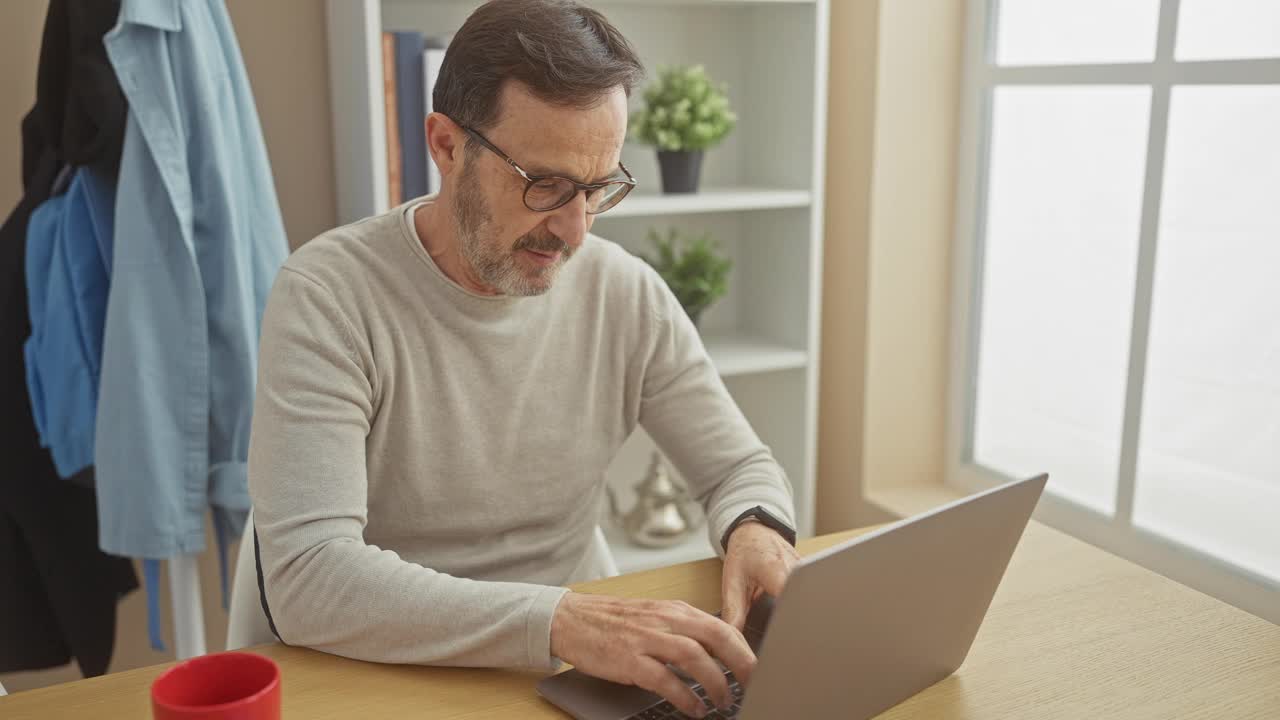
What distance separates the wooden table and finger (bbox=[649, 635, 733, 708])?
0.12 meters

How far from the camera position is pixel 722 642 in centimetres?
107

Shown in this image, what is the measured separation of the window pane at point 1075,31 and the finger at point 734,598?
1.41m

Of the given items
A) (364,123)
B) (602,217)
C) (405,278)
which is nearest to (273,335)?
(405,278)

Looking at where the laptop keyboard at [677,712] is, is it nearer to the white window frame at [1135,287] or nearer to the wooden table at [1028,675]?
the wooden table at [1028,675]

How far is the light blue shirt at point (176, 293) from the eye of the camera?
184 centimetres

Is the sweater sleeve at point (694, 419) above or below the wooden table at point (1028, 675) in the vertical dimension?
above

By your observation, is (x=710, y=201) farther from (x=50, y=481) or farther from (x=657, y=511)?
(x=50, y=481)

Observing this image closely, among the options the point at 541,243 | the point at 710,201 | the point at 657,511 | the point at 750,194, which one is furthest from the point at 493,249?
the point at 657,511

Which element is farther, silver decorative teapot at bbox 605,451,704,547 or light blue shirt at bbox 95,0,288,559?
silver decorative teapot at bbox 605,451,704,547

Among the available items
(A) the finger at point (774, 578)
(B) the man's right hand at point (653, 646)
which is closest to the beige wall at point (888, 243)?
(A) the finger at point (774, 578)

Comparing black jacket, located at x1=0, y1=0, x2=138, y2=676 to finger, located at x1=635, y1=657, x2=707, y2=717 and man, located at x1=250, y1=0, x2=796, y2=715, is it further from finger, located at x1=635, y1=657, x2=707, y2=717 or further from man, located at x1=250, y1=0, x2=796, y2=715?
finger, located at x1=635, y1=657, x2=707, y2=717

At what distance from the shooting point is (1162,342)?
2.14 m

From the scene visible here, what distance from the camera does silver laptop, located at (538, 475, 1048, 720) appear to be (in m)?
0.92

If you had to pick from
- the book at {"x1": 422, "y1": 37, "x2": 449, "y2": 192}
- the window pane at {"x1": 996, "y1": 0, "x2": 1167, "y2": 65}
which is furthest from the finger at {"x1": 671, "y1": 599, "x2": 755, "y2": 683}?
the window pane at {"x1": 996, "y1": 0, "x2": 1167, "y2": 65}
